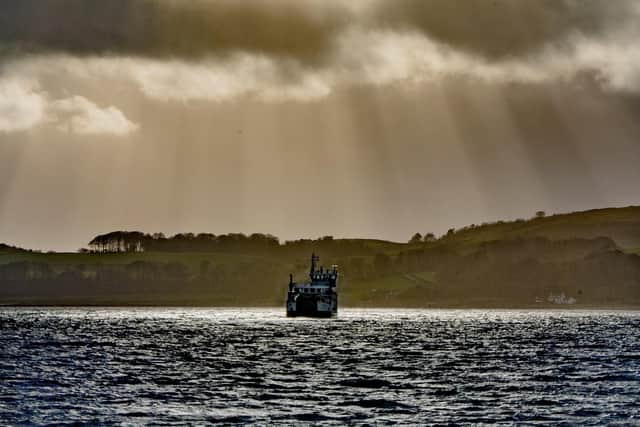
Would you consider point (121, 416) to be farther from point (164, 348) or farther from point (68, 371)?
point (164, 348)

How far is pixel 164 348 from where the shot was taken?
13600 centimetres

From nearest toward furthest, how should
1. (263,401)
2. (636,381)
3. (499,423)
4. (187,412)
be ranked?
1. (499,423)
2. (187,412)
3. (263,401)
4. (636,381)

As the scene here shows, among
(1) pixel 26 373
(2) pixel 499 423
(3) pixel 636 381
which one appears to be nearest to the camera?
(2) pixel 499 423

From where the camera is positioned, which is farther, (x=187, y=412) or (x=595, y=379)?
(x=595, y=379)

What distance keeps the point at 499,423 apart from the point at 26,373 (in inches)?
1868

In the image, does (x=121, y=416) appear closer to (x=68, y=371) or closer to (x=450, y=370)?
(x=68, y=371)

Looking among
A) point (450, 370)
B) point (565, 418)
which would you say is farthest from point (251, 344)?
point (565, 418)

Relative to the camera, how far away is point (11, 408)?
65.6m

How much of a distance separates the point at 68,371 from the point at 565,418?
4841 centimetres

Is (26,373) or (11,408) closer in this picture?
(11,408)

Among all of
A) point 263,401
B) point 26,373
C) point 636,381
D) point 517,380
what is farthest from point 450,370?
point 26,373

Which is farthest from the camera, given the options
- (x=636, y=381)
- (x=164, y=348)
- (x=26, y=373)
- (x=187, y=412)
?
(x=164, y=348)

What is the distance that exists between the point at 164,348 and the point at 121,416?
7374cm

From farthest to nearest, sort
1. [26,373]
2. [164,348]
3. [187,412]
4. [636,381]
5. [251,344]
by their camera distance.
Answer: [251,344] < [164,348] < [26,373] < [636,381] < [187,412]
